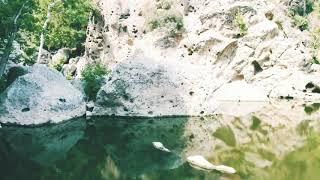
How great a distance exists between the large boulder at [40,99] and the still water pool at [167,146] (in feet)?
3.60

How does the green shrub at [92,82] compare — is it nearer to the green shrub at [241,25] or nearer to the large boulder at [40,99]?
the large boulder at [40,99]

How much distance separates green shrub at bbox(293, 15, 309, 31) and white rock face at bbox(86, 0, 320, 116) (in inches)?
445

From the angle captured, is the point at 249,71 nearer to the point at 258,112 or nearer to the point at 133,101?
the point at 258,112

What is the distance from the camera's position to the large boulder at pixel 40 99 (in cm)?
3588

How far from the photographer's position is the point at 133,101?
131 ft

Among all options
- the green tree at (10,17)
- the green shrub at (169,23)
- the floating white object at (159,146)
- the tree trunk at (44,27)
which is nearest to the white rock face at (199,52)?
the green shrub at (169,23)

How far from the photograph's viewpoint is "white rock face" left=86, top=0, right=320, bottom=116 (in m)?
41.2

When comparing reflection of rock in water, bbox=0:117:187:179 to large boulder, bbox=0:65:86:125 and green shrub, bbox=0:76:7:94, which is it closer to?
large boulder, bbox=0:65:86:125

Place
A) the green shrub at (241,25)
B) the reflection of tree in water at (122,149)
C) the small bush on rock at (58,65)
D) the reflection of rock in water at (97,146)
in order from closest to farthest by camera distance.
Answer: the reflection of tree in water at (122,149) → the reflection of rock in water at (97,146) → the green shrub at (241,25) → the small bush on rock at (58,65)

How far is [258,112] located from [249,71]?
12.4 m

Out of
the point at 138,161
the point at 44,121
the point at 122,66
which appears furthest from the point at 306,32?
the point at 138,161

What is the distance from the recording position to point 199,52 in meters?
51.4

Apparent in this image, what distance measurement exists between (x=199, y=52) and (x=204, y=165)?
29.4 meters

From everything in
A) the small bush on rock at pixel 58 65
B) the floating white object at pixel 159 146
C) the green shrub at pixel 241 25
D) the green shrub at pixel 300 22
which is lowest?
the floating white object at pixel 159 146
